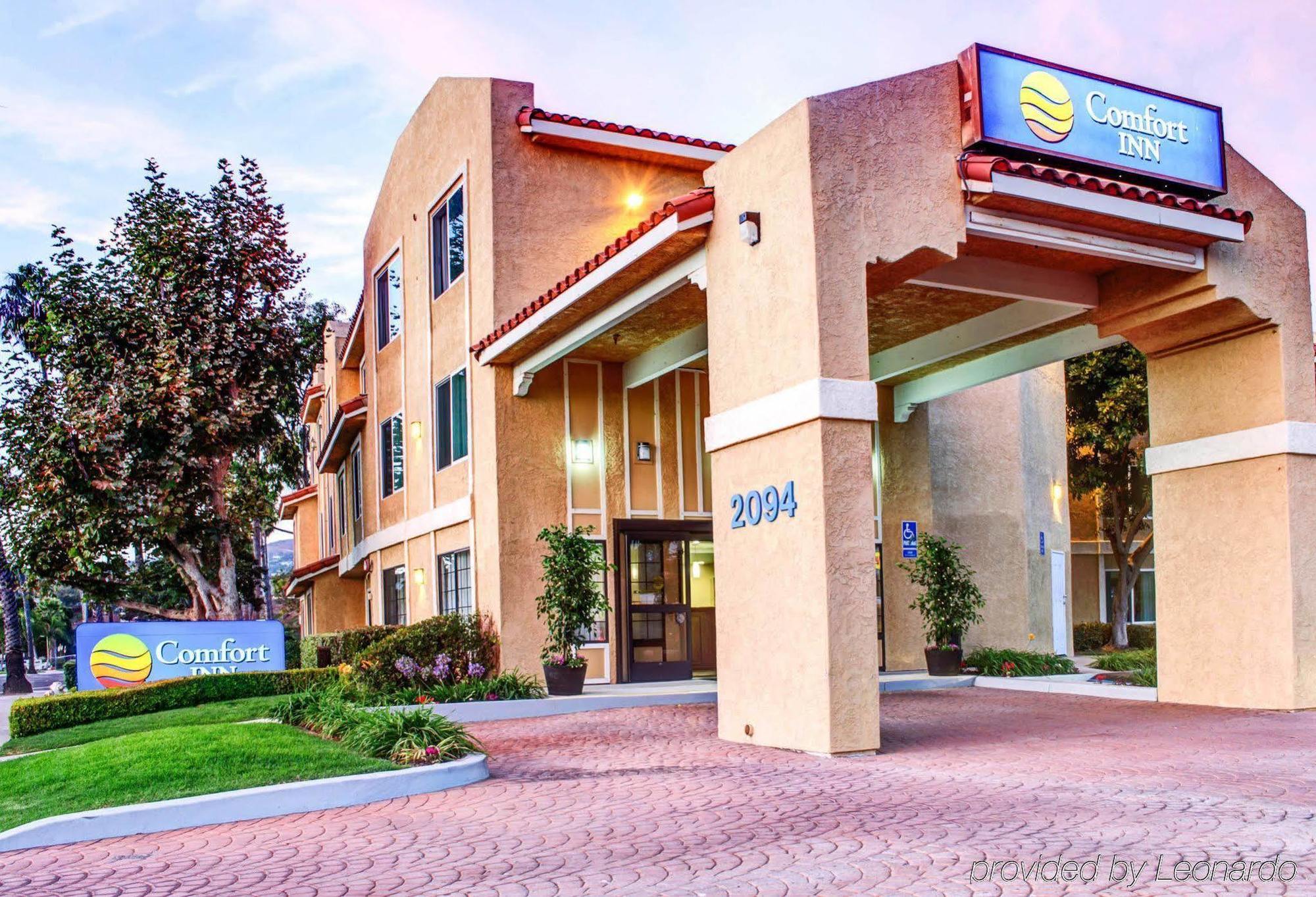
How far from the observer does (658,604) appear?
1638cm

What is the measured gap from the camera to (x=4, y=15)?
13.4 metres

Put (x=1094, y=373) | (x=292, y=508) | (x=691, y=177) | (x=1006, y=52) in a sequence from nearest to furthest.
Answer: (x=1006, y=52) < (x=691, y=177) < (x=1094, y=373) < (x=292, y=508)

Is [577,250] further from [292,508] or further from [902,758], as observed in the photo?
[292,508]

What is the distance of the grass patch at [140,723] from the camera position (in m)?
13.0

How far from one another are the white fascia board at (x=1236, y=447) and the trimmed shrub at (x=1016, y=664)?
13.3 feet

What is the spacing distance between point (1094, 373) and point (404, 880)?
21713 mm

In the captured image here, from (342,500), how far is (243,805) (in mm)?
20842

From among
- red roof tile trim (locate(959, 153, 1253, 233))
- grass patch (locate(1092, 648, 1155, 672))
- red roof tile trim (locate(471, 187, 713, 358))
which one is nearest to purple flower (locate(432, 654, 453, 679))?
red roof tile trim (locate(471, 187, 713, 358))

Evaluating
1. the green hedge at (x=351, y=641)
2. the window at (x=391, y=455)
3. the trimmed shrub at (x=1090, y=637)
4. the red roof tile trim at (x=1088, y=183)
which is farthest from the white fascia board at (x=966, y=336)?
the trimmed shrub at (x=1090, y=637)

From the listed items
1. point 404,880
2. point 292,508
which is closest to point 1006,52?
point 404,880

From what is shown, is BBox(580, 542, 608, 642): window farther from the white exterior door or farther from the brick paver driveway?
the white exterior door

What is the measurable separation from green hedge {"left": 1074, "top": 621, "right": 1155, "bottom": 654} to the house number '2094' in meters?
20.6

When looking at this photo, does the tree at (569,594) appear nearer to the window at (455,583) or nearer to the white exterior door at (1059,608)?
the window at (455,583)

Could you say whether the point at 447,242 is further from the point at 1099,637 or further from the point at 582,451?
the point at 1099,637
